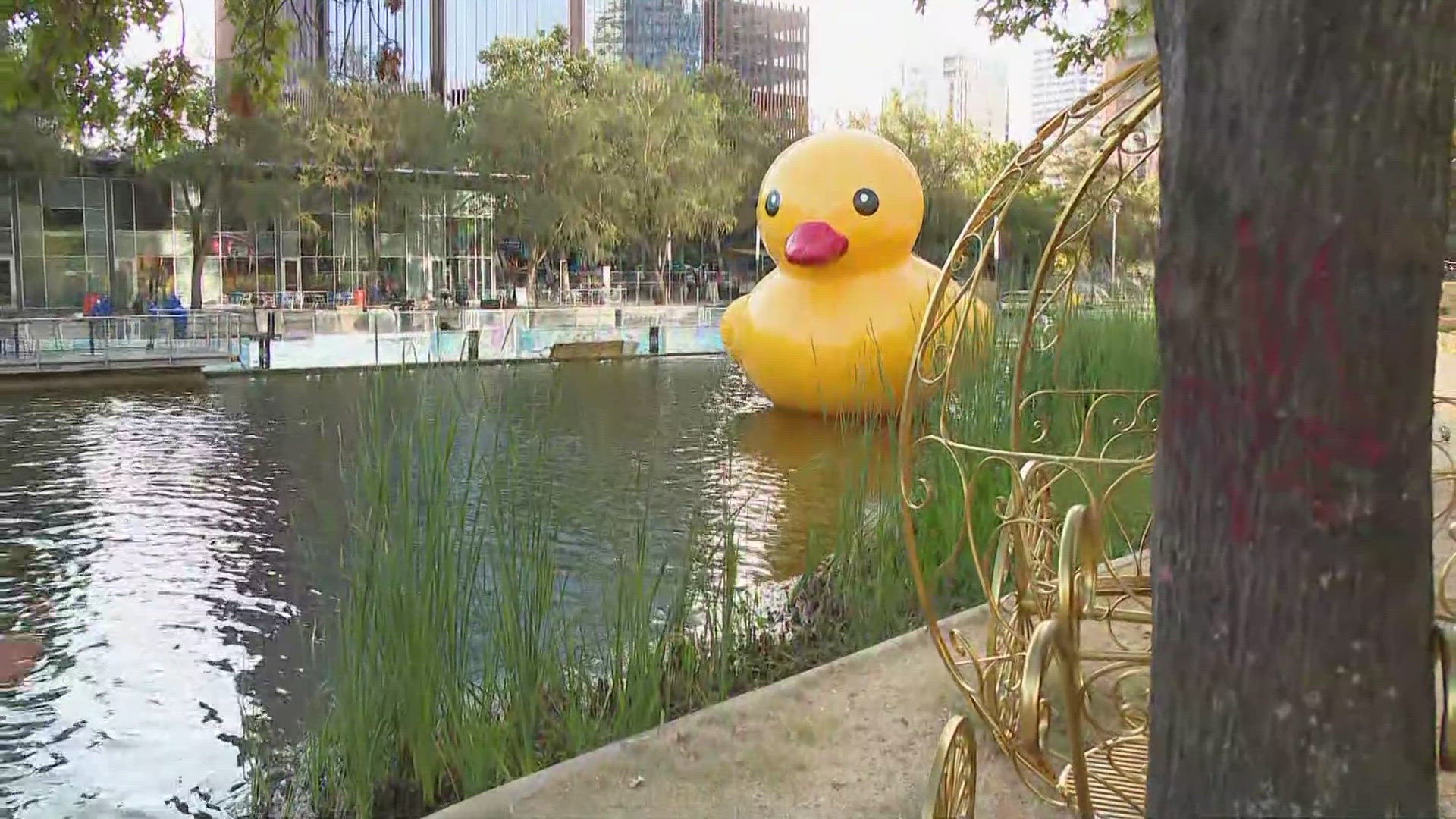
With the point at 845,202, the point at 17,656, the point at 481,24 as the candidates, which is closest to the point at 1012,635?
the point at 17,656

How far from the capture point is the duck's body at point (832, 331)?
31.8 ft

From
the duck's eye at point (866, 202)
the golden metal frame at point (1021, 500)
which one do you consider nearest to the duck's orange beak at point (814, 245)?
the duck's eye at point (866, 202)

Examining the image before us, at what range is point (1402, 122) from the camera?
4.07 ft

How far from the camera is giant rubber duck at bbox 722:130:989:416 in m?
9.70

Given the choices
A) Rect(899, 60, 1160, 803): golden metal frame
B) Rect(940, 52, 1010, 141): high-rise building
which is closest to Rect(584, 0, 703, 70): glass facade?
Rect(940, 52, 1010, 141): high-rise building

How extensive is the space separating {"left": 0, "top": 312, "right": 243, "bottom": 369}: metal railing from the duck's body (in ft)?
25.2

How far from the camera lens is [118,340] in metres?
14.9

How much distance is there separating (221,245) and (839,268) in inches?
901

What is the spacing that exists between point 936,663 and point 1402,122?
7.99ft

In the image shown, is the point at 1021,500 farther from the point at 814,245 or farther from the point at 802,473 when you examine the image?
the point at 814,245

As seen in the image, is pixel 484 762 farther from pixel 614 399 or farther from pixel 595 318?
pixel 595 318

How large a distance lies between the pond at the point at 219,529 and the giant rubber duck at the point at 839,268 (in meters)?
0.58

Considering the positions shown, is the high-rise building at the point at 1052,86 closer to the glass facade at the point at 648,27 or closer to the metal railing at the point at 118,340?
the metal railing at the point at 118,340

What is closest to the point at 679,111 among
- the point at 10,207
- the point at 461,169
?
the point at 461,169
